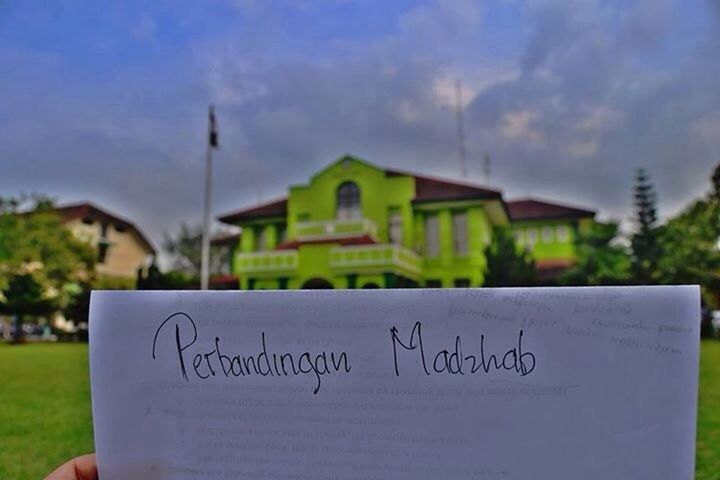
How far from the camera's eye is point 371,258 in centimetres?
2036

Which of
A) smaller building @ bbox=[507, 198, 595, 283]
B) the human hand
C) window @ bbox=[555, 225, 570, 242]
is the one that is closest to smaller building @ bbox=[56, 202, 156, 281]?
smaller building @ bbox=[507, 198, 595, 283]

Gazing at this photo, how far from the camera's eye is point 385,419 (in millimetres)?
1389

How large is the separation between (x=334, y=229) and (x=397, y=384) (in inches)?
814

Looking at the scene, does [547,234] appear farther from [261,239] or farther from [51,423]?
[51,423]

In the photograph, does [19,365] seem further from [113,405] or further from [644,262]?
[644,262]

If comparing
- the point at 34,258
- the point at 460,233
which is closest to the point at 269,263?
the point at 460,233

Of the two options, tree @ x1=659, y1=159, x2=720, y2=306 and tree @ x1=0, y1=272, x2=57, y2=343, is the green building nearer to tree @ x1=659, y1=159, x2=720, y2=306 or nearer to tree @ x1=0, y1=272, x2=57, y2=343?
tree @ x1=659, y1=159, x2=720, y2=306

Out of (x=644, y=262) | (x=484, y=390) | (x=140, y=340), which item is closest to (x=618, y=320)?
(x=484, y=390)

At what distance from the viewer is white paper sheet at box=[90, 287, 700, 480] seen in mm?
1322

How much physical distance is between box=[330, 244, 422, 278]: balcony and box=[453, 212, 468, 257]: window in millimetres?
2166

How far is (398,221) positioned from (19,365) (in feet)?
44.4

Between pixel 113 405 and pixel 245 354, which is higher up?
pixel 245 354

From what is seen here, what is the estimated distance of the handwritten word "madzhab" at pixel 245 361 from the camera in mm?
1410

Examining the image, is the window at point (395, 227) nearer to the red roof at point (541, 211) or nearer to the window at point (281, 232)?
the window at point (281, 232)
